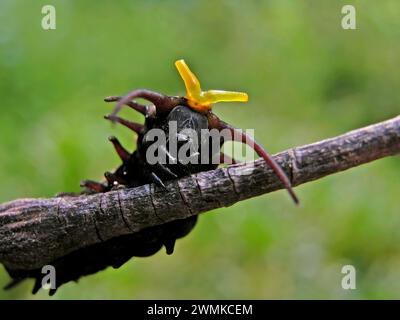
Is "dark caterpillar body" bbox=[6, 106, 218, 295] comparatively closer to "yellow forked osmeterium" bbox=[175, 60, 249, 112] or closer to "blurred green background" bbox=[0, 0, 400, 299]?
"yellow forked osmeterium" bbox=[175, 60, 249, 112]

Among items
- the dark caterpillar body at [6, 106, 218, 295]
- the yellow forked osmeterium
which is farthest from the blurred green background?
the yellow forked osmeterium

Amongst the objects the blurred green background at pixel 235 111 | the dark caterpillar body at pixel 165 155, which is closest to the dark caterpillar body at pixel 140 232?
the dark caterpillar body at pixel 165 155

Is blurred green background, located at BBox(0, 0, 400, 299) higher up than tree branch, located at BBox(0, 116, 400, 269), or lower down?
higher up

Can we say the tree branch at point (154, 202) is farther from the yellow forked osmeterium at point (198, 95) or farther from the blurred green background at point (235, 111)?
the blurred green background at point (235, 111)

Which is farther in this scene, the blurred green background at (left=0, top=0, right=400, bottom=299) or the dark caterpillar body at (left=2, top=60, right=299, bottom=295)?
the blurred green background at (left=0, top=0, right=400, bottom=299)

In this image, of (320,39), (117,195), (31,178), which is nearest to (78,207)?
(117,195)

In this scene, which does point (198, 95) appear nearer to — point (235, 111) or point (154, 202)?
point (154, 202)
